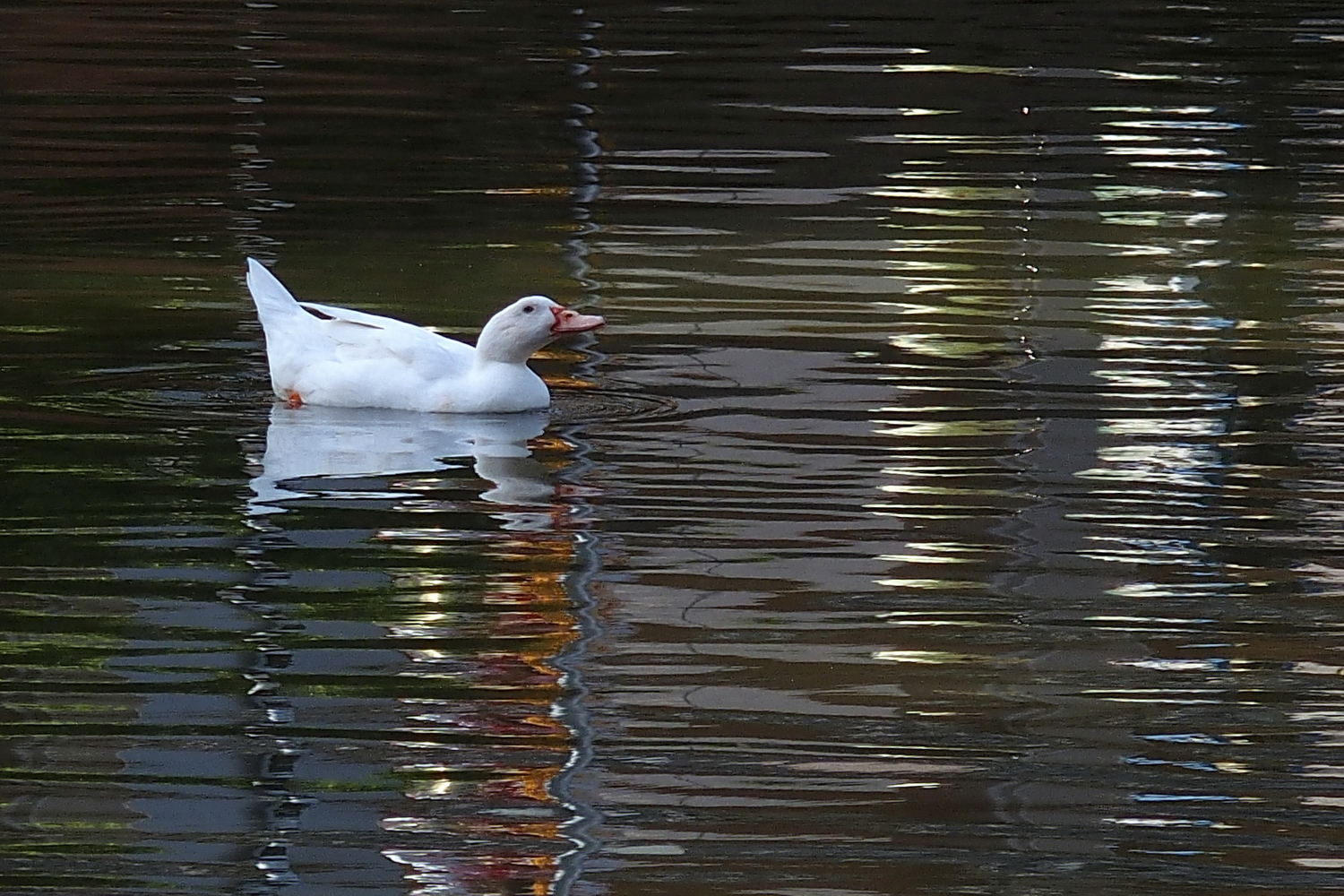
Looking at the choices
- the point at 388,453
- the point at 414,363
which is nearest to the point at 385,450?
the point at 388,453

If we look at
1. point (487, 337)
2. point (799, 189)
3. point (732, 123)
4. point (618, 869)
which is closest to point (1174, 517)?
point (487, 337)

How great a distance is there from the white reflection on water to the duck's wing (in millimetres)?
182

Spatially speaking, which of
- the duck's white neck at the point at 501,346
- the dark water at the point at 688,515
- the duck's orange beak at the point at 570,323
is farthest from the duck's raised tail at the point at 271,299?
the duck's orange beak at the point at 570,323

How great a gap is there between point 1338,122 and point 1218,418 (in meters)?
7.63

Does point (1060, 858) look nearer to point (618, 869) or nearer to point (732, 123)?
point (618, 869)

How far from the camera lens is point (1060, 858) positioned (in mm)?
5316

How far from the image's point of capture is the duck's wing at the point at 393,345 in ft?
29.3

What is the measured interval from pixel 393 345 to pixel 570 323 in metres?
0.60

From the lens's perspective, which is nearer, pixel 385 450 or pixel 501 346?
pixel 385 450

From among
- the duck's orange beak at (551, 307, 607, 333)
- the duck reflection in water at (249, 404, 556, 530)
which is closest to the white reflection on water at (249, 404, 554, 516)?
the duck reflection in water at (249, 404, 556, 530)

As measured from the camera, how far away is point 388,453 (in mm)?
8531

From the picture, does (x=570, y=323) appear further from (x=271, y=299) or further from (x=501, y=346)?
(x=271, y=299)

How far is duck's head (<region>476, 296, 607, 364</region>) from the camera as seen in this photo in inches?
351

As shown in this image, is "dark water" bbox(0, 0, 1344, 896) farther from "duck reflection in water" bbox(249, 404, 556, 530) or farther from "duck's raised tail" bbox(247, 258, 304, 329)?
"duck's raised tail" bbox(247, 258, 304, 329)
